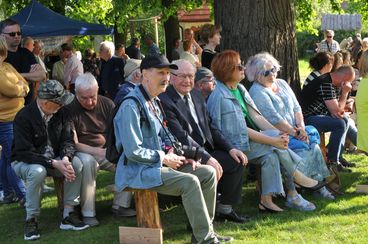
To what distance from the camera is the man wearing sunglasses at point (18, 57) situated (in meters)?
6.81

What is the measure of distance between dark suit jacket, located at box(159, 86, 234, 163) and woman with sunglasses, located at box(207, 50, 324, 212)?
0.19m

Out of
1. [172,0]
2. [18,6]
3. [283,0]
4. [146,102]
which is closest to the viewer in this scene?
[146,102]

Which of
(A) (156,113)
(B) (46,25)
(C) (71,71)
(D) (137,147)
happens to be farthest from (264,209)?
(B) (46,25)

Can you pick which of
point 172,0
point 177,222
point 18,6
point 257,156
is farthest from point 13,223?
point 18,6

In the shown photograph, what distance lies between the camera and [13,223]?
593 cm

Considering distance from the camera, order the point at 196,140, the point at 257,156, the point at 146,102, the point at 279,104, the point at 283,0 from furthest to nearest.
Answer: the point at 283,0 < the point at 279,104 < the point at 257,156 < the point at 196,140 < the point at 146,102

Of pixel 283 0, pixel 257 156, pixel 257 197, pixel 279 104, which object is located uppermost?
pixel 283 0

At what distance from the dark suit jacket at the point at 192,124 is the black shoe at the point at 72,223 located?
1.30 meters

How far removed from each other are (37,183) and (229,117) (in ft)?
6.21

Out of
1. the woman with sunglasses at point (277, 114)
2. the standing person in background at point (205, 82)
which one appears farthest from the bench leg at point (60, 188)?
the woman with sunglasses at point (277, 114)

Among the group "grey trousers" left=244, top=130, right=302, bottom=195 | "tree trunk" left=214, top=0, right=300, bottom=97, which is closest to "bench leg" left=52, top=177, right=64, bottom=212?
"grey trousers" left=244, top=130, right=302, bottom=195

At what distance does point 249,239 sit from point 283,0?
3.42 metres

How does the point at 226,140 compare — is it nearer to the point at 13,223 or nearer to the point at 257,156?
the point at 257,156

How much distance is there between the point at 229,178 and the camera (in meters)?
5.53
